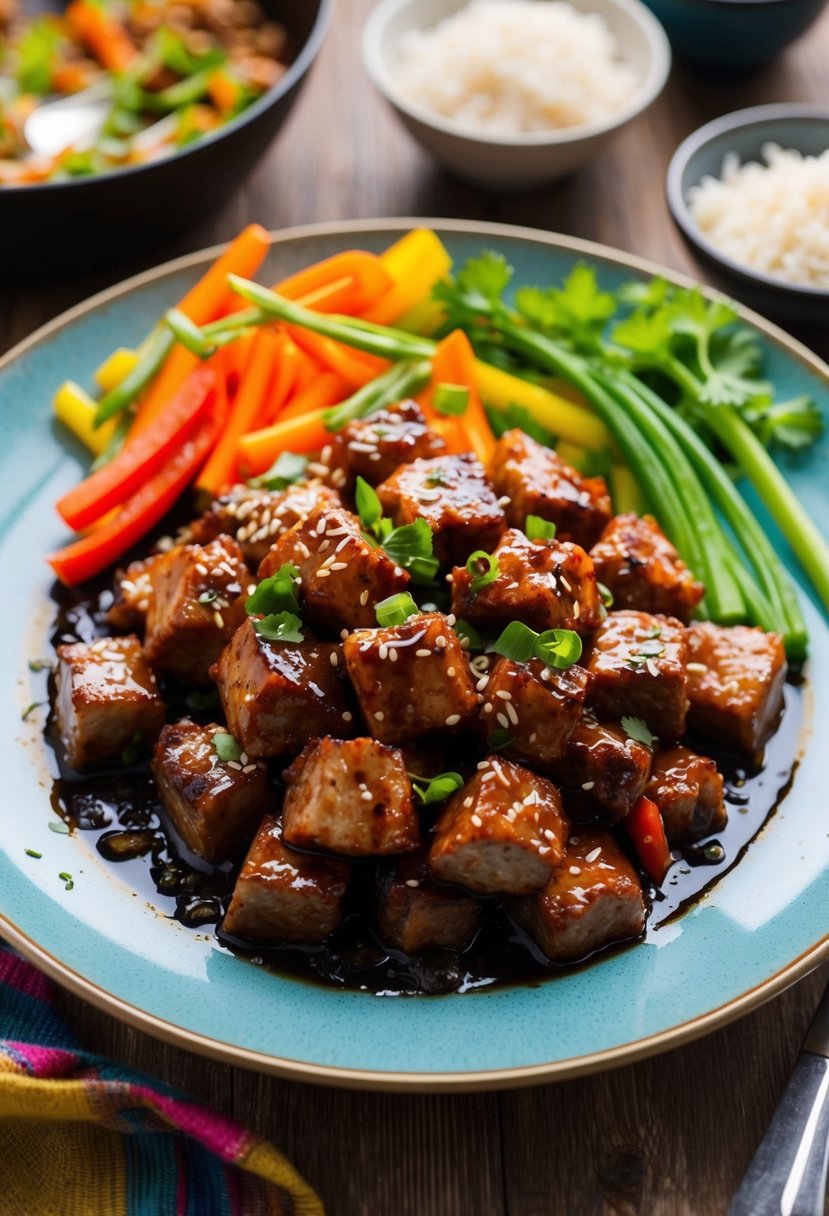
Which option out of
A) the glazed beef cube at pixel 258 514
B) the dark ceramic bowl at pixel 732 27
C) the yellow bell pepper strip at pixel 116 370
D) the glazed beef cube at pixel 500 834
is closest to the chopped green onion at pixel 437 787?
the glazed beef cube at pixel 500 834

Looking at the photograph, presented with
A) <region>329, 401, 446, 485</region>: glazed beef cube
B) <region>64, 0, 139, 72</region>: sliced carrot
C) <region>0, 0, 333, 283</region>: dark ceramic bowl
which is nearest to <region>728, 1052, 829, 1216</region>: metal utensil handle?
<region>329, 401, 446, 485</region>: glazed beef cube

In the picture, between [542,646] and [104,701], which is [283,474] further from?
[542,646]

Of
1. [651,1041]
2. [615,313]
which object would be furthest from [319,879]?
[615,313]

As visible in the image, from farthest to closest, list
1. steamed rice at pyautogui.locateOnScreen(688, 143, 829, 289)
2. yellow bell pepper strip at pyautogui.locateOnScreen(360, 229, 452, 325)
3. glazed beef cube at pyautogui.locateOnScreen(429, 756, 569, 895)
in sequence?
steamed rice at pyautogui.locateOnScreen(688, 143, 829, 289) < yellow bell pepper strip at pyautogui.locateOnScreen(360, 229, 452, 325) < glazed beef cube at pyautogui.locateOnScreen(429, 756, 569, 895)

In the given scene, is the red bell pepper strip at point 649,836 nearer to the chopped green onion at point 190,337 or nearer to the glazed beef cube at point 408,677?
the glazed beef cube at point 408,677

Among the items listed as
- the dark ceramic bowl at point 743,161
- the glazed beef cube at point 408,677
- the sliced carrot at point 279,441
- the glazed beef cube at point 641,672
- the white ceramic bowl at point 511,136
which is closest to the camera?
the glazed beef cube at point 408,677

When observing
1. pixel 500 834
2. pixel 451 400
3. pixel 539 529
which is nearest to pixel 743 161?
pixel 451 400

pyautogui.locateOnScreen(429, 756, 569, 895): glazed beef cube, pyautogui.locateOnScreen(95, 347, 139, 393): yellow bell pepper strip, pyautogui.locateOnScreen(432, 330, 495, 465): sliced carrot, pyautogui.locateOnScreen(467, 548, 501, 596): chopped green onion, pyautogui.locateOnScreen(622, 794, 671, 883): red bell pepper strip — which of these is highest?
pyautogui.locateOnScreen(95, 347, 139, 393): yellow bell pepper strip

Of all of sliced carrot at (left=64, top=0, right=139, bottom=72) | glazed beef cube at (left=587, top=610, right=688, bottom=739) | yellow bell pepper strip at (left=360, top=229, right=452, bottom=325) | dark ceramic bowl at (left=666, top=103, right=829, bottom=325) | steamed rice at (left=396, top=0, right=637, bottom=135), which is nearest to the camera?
glazed beef cube at (left=587, top=610, right=688, bottom=739)

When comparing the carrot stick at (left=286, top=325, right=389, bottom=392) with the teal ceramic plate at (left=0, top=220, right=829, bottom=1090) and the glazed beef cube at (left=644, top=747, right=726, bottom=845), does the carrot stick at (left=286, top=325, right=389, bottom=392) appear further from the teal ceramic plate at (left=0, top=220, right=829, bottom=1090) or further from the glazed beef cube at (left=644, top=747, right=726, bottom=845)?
the glazed beef cube at (left=644, top=747, right=726, bottom=845)
